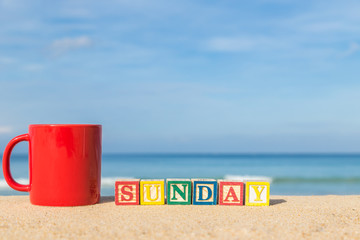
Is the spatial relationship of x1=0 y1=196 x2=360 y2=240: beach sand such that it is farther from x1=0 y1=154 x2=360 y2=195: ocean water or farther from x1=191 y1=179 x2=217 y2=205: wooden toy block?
x1=0 y1=154 x2=360 y2=195: ocean water

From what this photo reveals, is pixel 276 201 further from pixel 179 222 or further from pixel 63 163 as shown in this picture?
pixel 63 163

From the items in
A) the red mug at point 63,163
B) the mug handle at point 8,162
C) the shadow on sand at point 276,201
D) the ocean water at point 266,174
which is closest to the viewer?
the red mug at point 63,163

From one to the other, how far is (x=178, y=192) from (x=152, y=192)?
0.23m

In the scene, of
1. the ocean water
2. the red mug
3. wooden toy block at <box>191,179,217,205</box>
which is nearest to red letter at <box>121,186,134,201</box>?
the red mug

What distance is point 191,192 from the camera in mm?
3408

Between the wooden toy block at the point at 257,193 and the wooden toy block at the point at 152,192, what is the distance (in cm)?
74

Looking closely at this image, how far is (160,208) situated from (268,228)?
3.27 feet

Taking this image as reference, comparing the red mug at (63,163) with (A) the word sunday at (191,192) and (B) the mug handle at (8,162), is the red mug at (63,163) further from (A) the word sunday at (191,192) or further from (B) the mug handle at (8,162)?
(A) the word sunday at (191,192)

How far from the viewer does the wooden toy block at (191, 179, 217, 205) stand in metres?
3.37

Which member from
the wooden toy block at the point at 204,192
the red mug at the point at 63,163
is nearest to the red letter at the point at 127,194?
the red mug at the point at 63,163

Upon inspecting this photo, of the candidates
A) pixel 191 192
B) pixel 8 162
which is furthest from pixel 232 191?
pixel 8 162

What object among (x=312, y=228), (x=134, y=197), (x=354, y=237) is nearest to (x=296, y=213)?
(x=312, y=228)

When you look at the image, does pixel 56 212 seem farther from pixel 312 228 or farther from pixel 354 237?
pixel 354 237

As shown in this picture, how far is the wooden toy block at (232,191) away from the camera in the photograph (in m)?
3.42
